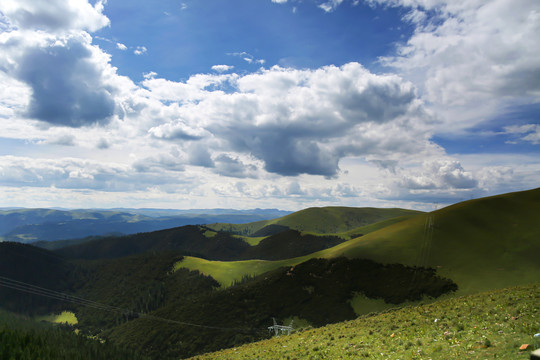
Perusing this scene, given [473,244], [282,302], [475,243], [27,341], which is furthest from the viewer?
[282,302]


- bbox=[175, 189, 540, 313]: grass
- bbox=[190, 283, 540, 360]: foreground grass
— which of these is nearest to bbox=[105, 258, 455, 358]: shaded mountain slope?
bbox=[175, 189, 540, 313]: grass

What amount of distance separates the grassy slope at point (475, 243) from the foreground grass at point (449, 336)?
65.5 m

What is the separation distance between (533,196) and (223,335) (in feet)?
522

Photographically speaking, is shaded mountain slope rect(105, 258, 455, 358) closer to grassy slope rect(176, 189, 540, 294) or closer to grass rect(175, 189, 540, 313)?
grass rect(175, 189, 540, 313)

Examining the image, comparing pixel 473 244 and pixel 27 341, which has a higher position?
pixel 27 341

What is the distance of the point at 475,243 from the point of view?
361ft

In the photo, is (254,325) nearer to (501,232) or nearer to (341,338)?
(341,338)

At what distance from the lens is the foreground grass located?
1858 cm

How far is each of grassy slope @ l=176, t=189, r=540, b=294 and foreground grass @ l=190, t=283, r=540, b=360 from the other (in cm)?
6546

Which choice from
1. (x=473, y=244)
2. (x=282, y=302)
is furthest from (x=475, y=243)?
(x=282, y=302)

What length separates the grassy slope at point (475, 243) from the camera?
88.8 metres

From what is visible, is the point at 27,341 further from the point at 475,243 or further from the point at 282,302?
the point at 475,243

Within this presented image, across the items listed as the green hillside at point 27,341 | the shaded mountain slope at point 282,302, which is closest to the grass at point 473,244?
the shaded mountain slope at point 282,302

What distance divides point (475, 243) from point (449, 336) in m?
110
